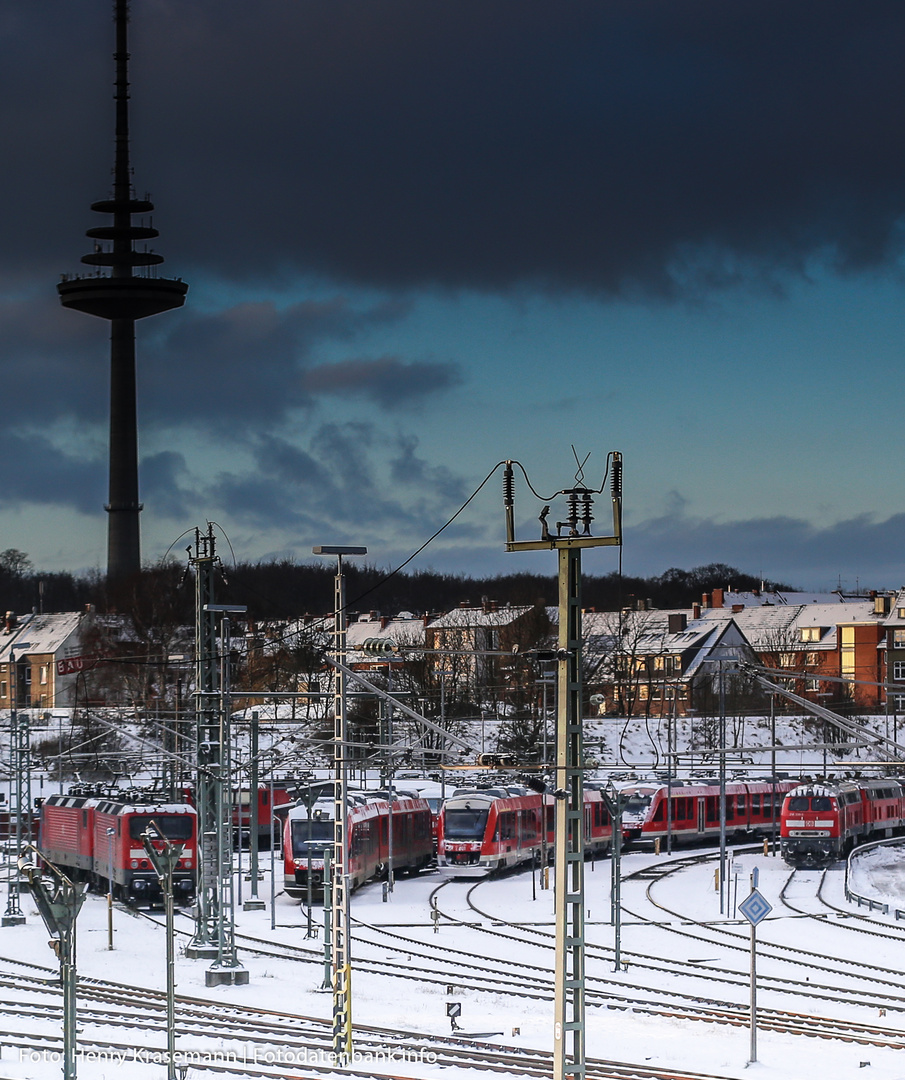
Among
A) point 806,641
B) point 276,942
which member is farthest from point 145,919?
point 806,641

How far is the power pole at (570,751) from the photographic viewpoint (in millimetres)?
19547

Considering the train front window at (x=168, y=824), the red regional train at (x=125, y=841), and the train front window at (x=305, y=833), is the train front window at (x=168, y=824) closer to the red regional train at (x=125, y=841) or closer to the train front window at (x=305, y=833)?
the red regional train at (x=125, y=841)

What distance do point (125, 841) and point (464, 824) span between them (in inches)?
472

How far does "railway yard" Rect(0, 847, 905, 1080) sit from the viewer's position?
89.7 ft

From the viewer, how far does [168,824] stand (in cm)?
4903

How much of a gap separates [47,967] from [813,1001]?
18.1 m

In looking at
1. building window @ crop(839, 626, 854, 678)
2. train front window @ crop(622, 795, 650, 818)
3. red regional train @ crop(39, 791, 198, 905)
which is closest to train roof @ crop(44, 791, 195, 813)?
red regional train @ crop(39, 791, 198, 905)

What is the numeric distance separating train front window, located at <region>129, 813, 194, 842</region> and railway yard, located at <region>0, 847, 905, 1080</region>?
2458 mm

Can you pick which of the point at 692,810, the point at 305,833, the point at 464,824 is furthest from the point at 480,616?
the point at 305,833

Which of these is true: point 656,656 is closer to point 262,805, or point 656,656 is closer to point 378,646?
point 262,805

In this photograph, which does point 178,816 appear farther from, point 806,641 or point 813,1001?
point 806,641

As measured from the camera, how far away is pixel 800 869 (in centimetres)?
5888

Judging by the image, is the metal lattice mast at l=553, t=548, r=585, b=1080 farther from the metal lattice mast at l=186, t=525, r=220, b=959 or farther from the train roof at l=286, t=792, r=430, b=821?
the train roof at l=286, t=792, r=430, b=821

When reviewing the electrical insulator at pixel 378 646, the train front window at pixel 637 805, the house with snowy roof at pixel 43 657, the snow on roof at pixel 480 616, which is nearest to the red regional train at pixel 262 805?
the train front window at pixel 637 805
